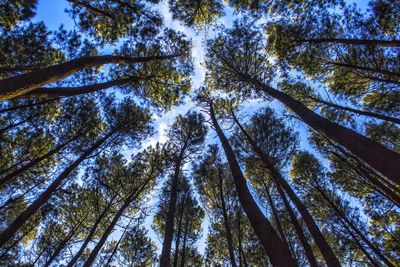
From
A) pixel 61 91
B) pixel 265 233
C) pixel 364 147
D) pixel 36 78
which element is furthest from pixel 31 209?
pixel 364 147

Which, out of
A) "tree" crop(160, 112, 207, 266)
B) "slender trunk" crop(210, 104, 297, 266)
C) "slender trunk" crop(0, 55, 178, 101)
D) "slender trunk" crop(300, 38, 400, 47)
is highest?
"tree" crop(160, 112, 207, 266)

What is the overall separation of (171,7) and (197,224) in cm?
1094

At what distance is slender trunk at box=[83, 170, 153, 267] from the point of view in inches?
318

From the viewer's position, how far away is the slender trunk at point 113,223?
26.5ft

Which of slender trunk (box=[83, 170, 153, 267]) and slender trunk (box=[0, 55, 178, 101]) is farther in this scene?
slender trunk (box=[83, 170, 153, 267])

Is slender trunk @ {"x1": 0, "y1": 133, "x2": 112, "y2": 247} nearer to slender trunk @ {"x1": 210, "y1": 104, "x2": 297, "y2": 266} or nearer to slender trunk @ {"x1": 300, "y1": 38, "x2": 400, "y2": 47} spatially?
slender trunk @ {"x1": 210, "y1": 104, "x2": 297, "y2": 266}

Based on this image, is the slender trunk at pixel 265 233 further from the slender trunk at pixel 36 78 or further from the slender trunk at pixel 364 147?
the slender trunk at pixel 36 78

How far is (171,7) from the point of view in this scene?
9.73 m

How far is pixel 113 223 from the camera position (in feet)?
29.7

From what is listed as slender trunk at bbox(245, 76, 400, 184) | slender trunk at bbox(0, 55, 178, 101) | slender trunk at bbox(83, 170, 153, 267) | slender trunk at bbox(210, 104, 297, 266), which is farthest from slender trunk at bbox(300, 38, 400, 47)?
slender trunk at bbox(83, 170, 153, 267)

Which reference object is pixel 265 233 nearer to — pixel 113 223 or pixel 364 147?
pixel 364 147

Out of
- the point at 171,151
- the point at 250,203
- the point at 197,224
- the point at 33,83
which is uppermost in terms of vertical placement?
the point at 171,151

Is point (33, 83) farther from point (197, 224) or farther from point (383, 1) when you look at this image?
point (197, 224)

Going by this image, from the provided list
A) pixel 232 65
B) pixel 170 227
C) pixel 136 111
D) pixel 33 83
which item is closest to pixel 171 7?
pixel 232 65
